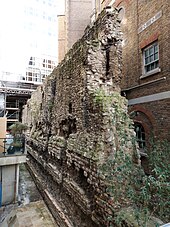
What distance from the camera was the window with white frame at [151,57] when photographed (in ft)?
25.2

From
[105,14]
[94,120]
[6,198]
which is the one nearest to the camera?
[94,120]

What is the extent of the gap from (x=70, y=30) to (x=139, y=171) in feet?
56.3

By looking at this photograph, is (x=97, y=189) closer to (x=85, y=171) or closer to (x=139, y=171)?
(x=85, y=171)

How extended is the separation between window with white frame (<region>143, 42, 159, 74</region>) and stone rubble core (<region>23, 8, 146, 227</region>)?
2876mm

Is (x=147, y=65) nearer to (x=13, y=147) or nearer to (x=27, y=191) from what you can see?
(x=13, y=147)

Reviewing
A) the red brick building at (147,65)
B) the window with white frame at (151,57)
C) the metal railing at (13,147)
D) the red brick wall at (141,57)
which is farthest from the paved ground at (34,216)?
the window with white frame at (151,57)

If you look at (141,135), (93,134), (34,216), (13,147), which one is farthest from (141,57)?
(34,216)

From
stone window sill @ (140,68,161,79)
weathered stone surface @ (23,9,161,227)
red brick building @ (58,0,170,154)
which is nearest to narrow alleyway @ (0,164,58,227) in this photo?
weathered stone surface @ (23,9,161,227)

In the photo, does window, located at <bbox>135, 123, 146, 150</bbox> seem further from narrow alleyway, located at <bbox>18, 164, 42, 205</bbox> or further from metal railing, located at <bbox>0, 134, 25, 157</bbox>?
metal railing, located at <bbox>0, 134, 25, 157</bbox>

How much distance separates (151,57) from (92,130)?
16.5 feet

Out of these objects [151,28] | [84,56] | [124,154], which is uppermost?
[151,28]

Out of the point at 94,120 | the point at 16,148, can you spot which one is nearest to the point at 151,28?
the point at 94,120

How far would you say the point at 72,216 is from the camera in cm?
584

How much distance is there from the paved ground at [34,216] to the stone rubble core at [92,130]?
1.02ft
